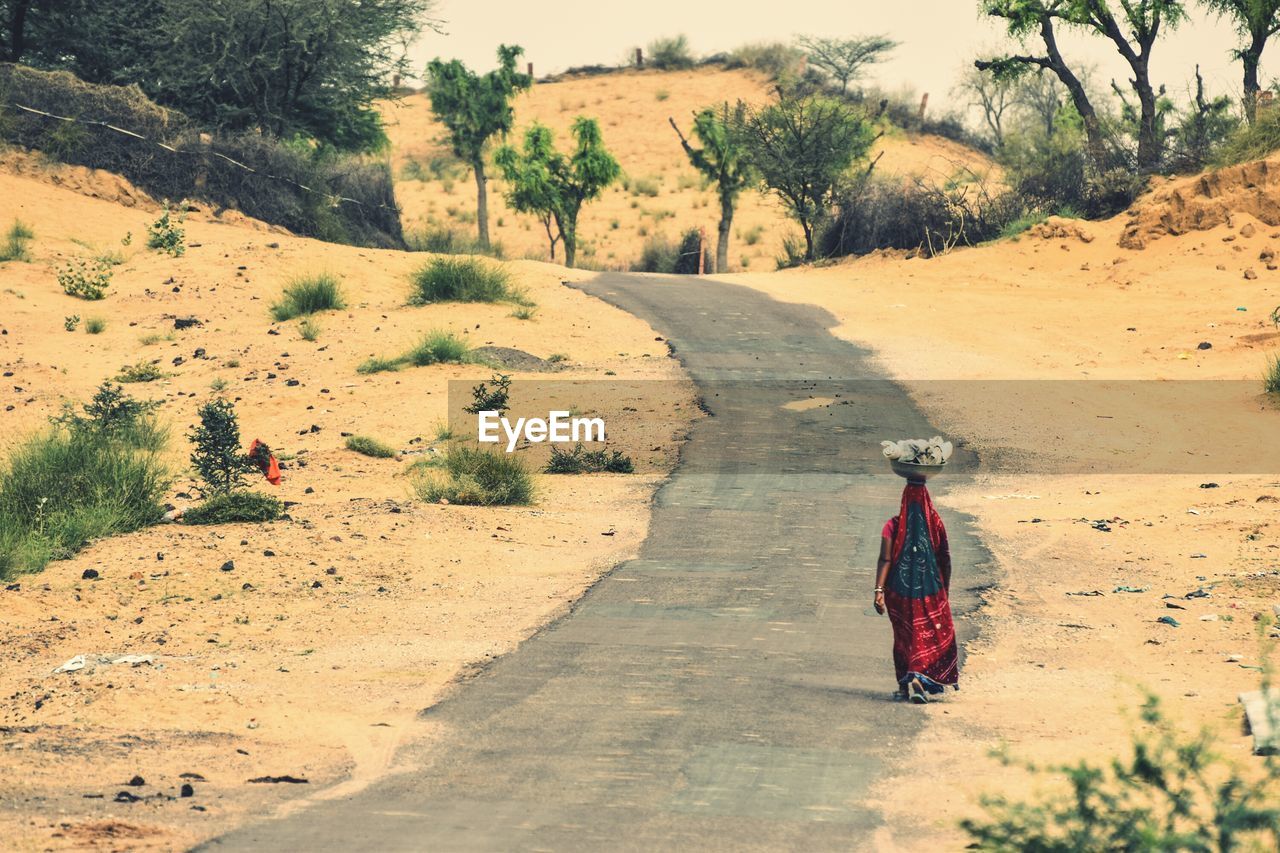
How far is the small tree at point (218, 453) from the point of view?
48.5 ft

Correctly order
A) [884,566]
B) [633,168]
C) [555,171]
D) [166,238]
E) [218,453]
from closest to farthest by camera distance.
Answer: [884,566] < [218,453] < [166,238] < [555,171] < [633,168]

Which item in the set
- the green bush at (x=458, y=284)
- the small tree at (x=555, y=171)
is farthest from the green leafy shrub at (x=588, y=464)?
Answer: the small tree at (x=555, y=171)

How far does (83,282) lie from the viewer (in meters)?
28.0

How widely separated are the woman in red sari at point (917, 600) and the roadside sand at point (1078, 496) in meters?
0.23

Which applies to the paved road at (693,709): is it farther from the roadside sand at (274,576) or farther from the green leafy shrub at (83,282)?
the green leafy shrub at (83,282)

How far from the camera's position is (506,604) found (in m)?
11.5

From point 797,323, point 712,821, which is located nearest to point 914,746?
point 712,821

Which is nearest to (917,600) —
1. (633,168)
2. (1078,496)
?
(1078,496)

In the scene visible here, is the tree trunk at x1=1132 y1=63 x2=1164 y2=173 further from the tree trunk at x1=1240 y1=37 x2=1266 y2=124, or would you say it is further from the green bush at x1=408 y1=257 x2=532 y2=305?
the green bush at x1=408 y1=257 x2=532 y2=305

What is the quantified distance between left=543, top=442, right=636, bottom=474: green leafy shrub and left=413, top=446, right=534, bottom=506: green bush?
1527 millimetres

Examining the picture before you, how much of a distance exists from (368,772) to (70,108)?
30.8 metres

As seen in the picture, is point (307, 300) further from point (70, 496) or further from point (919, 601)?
point (919, 601)

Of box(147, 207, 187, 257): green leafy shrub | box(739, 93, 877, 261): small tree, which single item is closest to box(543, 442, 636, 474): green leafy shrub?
box(147, 207, 187, 257): green leafy shrub

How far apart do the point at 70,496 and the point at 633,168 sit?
62624 mm
